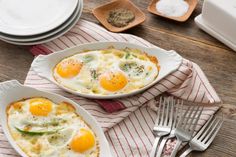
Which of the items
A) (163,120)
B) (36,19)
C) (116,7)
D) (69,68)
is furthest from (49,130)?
(116,7)

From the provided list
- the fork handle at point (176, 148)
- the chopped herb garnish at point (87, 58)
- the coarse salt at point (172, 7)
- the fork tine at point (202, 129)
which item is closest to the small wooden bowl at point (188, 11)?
the coarse salt at point (172, 7)

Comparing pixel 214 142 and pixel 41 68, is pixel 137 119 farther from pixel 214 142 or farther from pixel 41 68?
pixel 41 68

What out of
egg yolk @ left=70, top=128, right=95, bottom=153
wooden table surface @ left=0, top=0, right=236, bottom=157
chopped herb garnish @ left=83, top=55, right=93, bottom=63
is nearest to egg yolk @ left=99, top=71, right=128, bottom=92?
chopped herb garnish @ left=83, top=55, right=93, bottom=63

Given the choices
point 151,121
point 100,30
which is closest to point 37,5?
point 100,30

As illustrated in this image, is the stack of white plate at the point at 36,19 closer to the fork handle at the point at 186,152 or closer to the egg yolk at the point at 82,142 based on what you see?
the egg yolk at the point at 82,142

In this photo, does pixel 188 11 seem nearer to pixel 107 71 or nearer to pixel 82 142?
pixel 107 71

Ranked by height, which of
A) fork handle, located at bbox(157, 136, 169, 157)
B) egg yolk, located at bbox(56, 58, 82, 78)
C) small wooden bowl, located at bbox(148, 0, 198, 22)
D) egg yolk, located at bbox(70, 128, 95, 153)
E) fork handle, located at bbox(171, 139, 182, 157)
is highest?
egg yolk, located at bbox(56, 58, 82, 78)

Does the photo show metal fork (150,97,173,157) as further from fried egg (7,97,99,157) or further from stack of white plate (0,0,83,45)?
stack of white plate (0,0,83,45)
